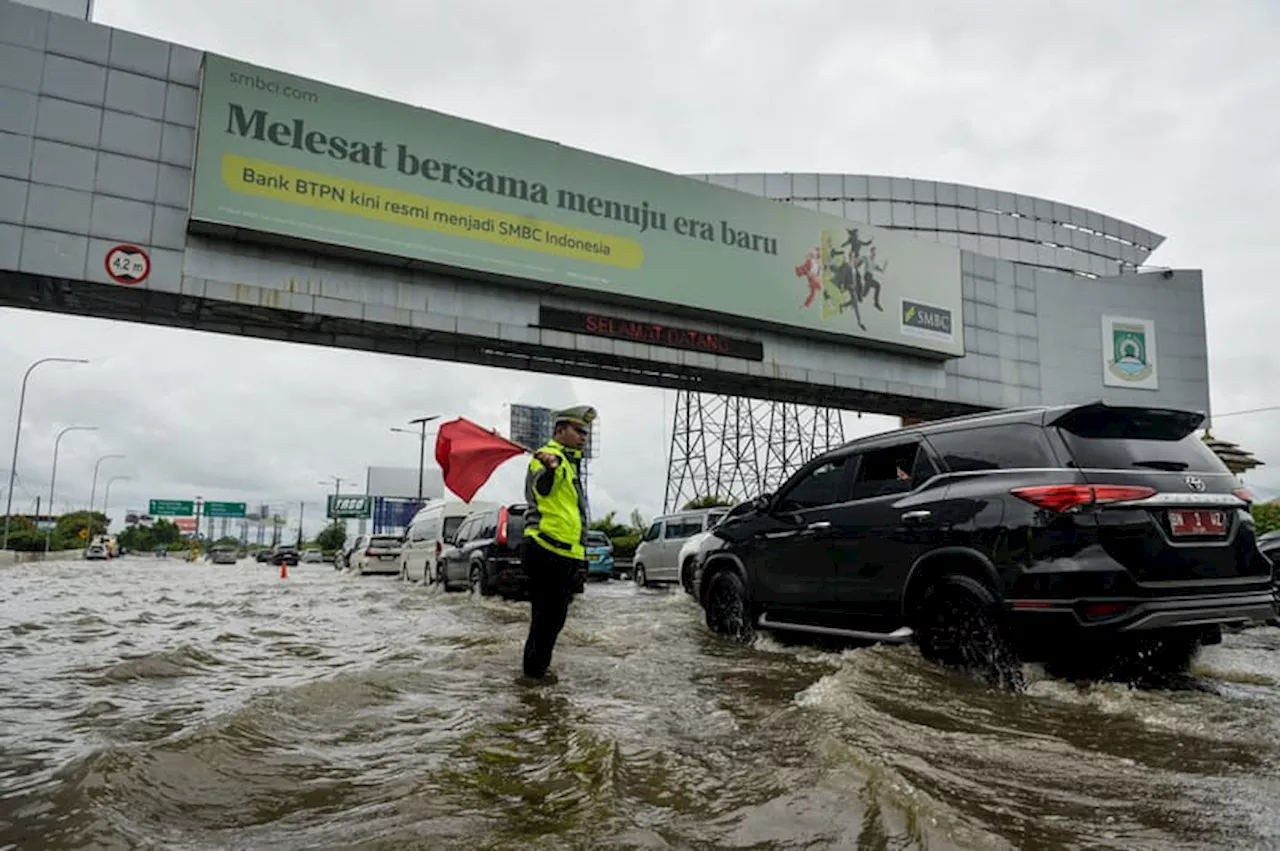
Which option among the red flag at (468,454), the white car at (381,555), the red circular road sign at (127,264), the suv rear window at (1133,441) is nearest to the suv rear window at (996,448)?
the suv rear window at (1133,441)

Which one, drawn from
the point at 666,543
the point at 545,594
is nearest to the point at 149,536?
the point at 666,543

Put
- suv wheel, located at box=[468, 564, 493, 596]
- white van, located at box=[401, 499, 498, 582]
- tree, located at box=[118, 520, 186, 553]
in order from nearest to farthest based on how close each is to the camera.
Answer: suv wheel, located at box=[468, 564, 493, 596], white van, located at box=[401, 499, 498, 582], tree, located at box=[118, 520, 186, 553]

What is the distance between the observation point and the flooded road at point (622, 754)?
2473mm

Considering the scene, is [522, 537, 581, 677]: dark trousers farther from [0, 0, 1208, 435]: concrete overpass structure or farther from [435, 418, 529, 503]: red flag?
[0, 0, 1208, 435]: concrete overpass structure

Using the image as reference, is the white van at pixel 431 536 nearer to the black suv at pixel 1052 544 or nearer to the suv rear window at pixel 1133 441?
the black suv at pixel 1052 544

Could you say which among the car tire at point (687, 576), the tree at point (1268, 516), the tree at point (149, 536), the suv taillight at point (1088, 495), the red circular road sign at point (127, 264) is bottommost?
the tree at point (149, 536)

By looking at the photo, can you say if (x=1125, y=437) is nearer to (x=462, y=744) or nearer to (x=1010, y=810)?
(x=1010, y=810)

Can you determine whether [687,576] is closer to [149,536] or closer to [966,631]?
[966,631]

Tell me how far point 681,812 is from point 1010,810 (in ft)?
3.37

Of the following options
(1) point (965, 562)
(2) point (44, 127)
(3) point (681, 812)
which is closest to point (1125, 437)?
(1) point (965, 562)

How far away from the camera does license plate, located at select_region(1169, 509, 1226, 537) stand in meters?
4.39

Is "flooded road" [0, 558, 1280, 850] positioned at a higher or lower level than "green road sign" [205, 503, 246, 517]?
lower

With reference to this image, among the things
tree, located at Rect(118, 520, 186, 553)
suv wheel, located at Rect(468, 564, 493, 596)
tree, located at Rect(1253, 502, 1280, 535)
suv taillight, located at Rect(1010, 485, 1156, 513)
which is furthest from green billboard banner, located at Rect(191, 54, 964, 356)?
tree, located at Rect(118, 520, 186, 553)

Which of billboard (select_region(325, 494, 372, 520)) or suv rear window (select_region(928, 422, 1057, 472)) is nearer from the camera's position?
suv rear window (select_region(928, 422, 1057, 472))
